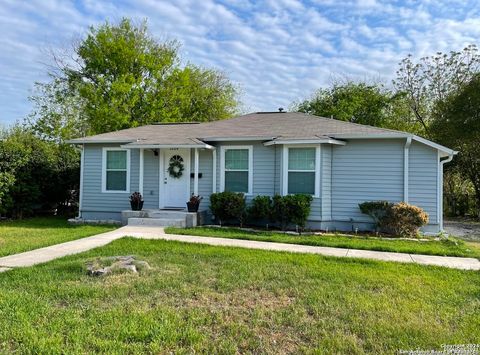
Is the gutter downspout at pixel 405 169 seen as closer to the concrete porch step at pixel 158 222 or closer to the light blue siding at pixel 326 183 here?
the light blue siding at pixel 326 183

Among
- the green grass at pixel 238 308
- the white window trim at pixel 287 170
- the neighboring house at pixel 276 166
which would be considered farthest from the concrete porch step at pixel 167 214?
the green grass at pixel 238 308

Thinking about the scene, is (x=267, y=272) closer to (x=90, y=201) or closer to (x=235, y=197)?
(x=235, y=197)

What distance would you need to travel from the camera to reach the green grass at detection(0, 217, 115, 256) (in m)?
7.81

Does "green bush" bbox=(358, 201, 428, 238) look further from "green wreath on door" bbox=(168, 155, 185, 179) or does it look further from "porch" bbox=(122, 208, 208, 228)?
"green wreath on door" bbox=(168, 155, 185, 179)

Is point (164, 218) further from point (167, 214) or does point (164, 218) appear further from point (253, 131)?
point (253, 131)

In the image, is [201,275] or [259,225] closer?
[201,275]

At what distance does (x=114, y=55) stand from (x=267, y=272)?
22344mm

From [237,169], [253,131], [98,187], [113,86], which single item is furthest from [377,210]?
[113,86]

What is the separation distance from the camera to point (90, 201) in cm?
1291

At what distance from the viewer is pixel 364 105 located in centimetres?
2605

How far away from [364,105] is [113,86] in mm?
16783

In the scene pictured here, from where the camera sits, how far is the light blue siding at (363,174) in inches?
413

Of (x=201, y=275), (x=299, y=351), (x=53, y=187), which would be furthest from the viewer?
(x=53, y=187)

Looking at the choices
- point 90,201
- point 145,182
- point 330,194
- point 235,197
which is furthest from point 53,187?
point 330,194
